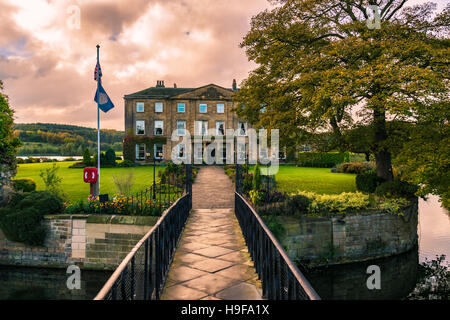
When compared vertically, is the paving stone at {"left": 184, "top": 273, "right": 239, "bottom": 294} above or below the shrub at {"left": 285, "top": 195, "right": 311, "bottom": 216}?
below

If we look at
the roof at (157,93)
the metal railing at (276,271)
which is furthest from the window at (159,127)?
the metal railing at (276,271)

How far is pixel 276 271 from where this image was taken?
3.62 metres

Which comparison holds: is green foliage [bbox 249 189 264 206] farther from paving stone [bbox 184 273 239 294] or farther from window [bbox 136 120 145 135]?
window [bbox 136 120 145 135]

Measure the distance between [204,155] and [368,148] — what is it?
23968 millimetres

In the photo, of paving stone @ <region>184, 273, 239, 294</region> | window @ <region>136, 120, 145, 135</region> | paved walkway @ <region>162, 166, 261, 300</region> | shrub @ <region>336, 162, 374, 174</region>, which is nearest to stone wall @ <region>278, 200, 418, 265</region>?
paved walkway @ <region>162, 166, 261, 300</region>

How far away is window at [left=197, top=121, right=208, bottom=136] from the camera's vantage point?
35.8m

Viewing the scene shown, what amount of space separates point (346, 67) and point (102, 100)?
11506 mm

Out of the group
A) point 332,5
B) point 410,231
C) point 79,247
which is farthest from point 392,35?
point 79,247

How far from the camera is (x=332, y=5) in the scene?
1329 cm

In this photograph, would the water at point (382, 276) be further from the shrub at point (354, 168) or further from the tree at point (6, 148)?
the shrub at point (354, 168)

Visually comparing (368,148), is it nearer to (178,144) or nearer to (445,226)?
(445,226)

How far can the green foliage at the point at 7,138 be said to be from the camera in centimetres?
1053

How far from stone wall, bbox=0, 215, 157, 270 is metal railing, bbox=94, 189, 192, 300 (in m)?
4.48

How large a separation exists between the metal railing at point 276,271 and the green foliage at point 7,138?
10210 millimetres
